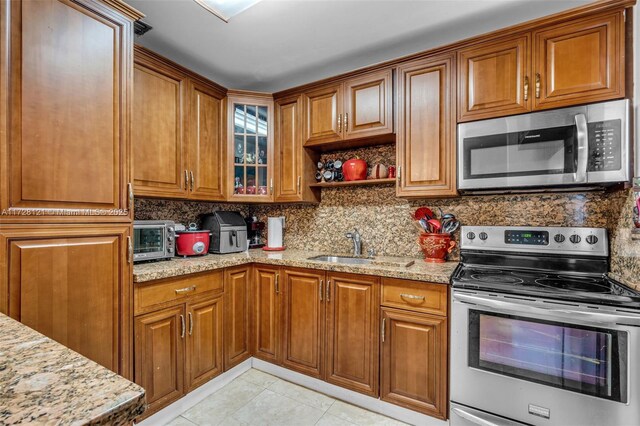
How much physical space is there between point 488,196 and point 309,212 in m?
1.48

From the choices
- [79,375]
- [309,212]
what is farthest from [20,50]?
[309,212]

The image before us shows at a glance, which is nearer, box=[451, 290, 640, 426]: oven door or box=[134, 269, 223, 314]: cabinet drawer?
box=[451, 290, 640, 426]: oven door

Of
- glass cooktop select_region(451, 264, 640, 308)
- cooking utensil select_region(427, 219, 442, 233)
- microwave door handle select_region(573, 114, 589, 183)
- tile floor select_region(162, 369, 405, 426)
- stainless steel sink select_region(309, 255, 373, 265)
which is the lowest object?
tile floor select_region(162, 369, 405, 426)

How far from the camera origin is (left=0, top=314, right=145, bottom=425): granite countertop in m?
0.47

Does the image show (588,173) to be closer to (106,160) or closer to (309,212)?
(309,212)

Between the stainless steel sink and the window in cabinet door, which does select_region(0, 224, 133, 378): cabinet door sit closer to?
the window in cabinet door

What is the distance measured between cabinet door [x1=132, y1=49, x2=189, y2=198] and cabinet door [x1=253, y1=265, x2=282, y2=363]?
860 millimetres

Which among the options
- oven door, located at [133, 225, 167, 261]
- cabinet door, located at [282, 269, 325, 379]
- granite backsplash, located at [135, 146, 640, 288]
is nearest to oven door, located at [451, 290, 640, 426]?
granite backsplash, located at [135, 146, 640, 288]

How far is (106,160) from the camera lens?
148 cm

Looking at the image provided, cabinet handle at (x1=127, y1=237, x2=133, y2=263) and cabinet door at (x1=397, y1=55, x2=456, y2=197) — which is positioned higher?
cabinet door at (x1=397, y1=55, x2=456, y2=197)

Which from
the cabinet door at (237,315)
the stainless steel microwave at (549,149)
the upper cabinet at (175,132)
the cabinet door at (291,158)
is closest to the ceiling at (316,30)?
the upper cabinet at (175,132)

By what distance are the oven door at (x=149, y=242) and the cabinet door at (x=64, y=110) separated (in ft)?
1.19

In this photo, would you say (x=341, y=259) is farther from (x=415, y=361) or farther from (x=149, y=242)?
(x=149, y=242)

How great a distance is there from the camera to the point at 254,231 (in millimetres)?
2994
